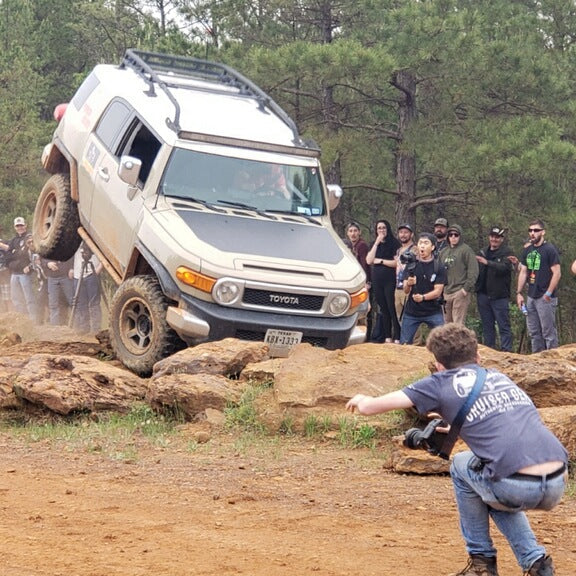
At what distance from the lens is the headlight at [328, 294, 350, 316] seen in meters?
11.1

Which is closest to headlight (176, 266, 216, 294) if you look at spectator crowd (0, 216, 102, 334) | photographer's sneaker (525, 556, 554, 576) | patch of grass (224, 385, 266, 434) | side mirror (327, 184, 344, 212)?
patch of grass (224, 385, 266, 434)

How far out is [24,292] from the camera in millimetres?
18438

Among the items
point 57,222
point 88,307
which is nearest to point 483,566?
point 57,222

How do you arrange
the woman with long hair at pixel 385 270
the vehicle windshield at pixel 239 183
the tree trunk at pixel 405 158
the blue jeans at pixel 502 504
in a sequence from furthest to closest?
the tree trunk at pixel 405 158
the woman with long hair at pixel 385 270
the vehicle windshield at pixel 239 183
the blue jeans at pixel 502 504

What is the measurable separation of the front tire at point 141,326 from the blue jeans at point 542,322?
4986 mm

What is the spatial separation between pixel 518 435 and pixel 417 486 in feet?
8.34

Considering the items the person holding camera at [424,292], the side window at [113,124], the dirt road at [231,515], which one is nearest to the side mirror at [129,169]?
the side window at [113,124]

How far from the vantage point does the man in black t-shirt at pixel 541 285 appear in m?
13.7

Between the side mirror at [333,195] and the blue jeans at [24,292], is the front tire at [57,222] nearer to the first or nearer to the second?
the side mirror at [333,195]

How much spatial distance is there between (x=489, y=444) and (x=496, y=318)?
10046 millimetres

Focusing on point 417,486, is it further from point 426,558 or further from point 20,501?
point 20,501

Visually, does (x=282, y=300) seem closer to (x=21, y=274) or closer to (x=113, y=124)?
(x=113, y=124)

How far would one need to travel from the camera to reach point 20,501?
22.4 ft

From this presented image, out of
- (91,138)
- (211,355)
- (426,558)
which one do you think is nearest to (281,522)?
(426,558)
